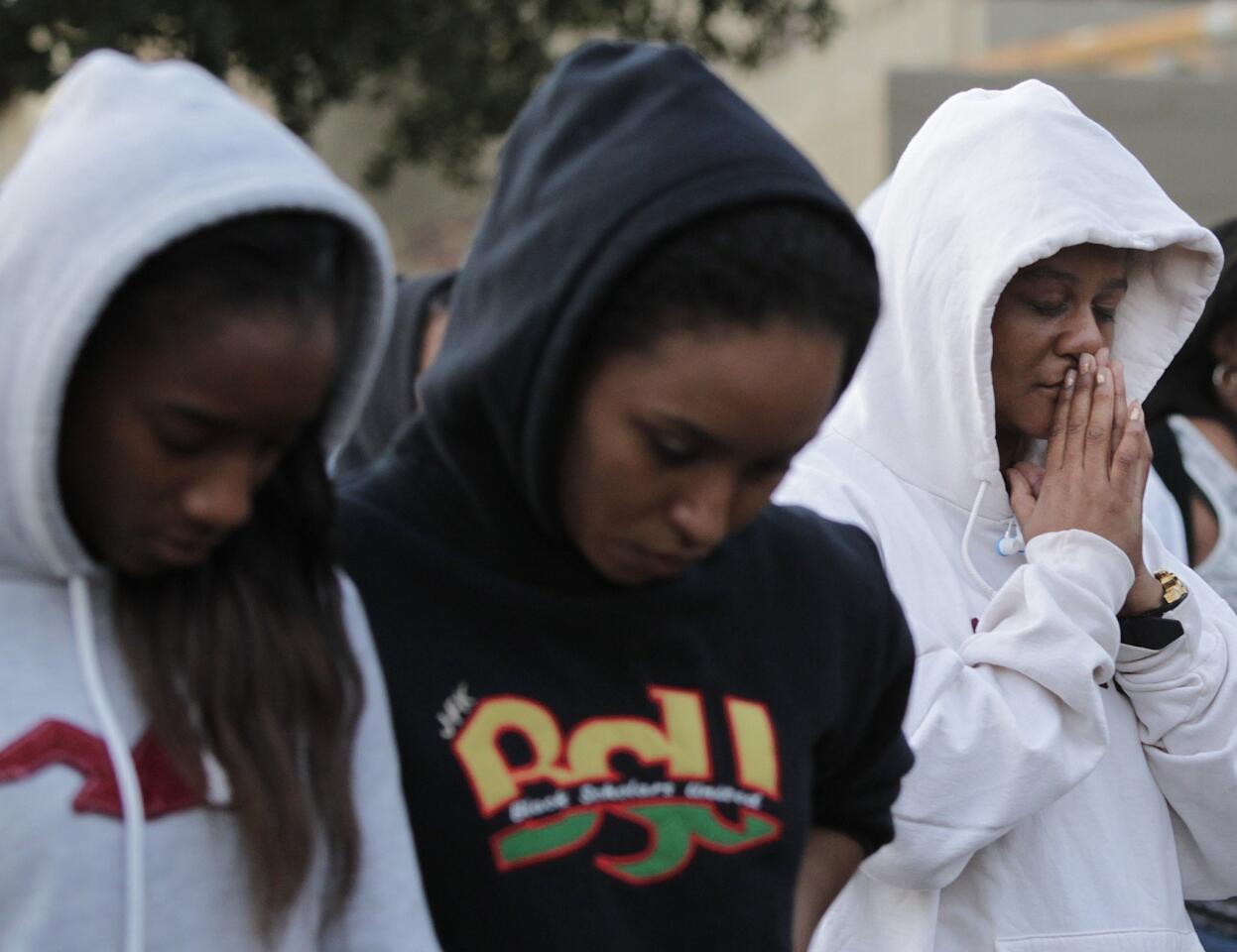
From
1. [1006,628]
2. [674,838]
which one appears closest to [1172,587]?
[1006,628]

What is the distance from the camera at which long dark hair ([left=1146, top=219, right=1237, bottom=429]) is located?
374 centimetres

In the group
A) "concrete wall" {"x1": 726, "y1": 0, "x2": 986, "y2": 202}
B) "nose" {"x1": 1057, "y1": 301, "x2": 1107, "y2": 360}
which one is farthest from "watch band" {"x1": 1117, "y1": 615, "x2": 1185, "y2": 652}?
"concrete wall" {"x1": 726, "y1": 0, "x2": 986, "y2": 202}

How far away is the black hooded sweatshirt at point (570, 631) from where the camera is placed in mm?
1519

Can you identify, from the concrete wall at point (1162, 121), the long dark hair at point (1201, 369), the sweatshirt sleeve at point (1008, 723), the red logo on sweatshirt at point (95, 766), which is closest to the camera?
the red logo on sweatshirt at point (95, 766)

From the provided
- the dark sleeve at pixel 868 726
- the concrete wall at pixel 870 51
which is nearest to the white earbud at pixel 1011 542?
the dark sleeve at pixel 868 726

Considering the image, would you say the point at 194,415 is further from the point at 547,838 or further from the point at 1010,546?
the point at 1010,546

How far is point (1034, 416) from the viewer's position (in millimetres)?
2619

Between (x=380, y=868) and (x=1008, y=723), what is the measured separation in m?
1.11

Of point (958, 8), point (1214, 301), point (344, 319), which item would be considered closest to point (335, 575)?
point (344, 319)

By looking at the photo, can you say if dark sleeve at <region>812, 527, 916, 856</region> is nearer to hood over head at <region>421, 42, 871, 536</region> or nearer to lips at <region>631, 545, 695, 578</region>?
lips at <region>631, 545, 695, 578</region>

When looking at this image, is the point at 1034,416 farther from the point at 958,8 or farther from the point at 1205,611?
the point at 958,8

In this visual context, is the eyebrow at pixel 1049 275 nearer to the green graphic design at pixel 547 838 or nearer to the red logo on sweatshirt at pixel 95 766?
the green graphic design at pixel 547 838

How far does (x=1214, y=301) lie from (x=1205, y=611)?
51.9 inches

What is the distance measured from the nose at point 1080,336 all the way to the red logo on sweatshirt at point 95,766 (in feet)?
5.37
